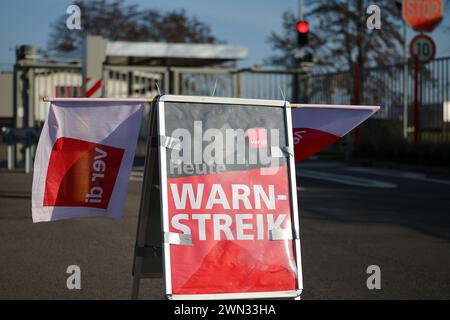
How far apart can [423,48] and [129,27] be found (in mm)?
33816

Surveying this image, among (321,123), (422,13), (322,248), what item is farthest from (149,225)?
(422,13)

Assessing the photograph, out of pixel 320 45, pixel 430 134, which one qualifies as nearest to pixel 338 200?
pixel 430 134

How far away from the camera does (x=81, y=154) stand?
504 centimetres

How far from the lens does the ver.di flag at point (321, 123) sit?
17.9 feet

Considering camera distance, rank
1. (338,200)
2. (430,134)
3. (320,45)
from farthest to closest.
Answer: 1. (320,45)
2. (430,134)
3. (338,200)

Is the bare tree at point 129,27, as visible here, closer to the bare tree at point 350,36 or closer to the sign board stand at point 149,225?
the bare tree at point 350,36

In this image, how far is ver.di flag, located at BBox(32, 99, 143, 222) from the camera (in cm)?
498

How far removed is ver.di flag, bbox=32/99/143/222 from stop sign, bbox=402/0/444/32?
65.2 ft

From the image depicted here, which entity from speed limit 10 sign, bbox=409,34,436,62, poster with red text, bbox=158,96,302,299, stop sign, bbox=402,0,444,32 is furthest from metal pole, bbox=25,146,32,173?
poster with red text, bbox=158,96,302,299

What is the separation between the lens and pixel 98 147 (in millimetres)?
5035

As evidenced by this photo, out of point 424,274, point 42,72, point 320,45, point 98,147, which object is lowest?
point 424,274

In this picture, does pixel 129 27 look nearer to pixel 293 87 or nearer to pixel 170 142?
pixel 293 87
